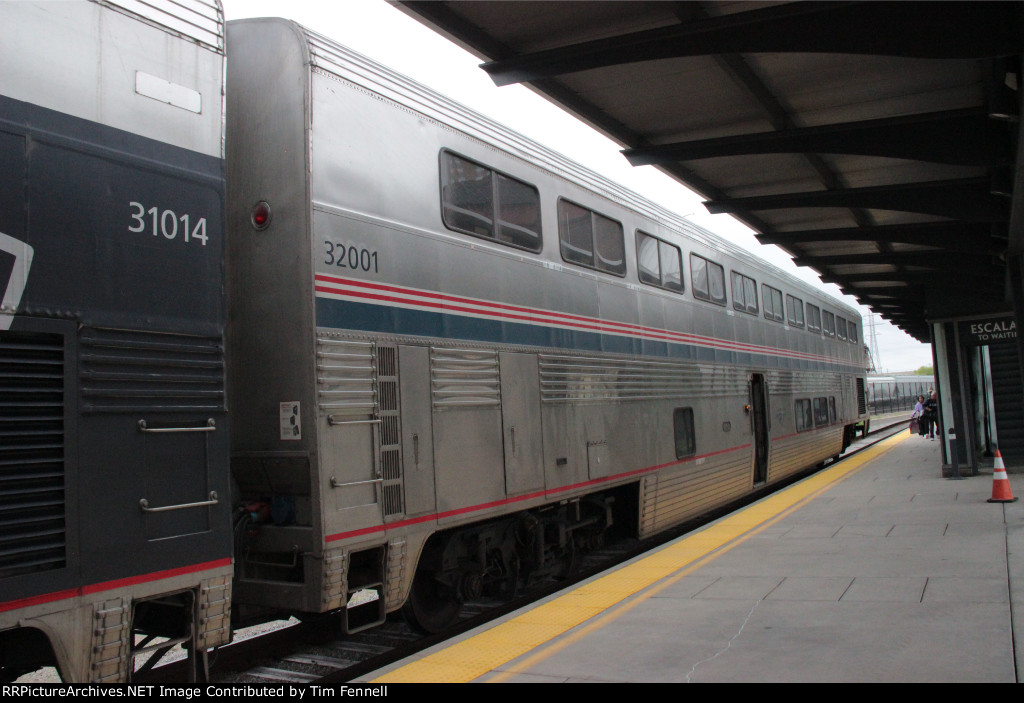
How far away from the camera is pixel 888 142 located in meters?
7.44

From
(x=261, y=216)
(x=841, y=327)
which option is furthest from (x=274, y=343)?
(x=841, y=327)

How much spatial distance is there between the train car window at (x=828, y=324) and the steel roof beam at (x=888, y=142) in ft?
34.7

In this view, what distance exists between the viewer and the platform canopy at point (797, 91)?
5492 millimetres

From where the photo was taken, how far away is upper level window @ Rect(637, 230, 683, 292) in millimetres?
8922

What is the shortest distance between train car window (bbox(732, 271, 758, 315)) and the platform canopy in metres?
1.72

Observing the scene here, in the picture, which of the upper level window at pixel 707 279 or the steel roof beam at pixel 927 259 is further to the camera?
the steel roof beam at pixel 927 259

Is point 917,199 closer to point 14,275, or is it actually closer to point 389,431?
point 389,431

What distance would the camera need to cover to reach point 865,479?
13562mm

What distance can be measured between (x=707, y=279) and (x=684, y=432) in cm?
246

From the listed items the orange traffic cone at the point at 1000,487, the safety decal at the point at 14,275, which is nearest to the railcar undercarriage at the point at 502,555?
the safety decal at the point at 14,275

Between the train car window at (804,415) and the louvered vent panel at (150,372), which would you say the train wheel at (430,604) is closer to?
the louvered vent panel at (150,372)

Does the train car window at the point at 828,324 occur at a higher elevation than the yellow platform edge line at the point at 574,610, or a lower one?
higher
